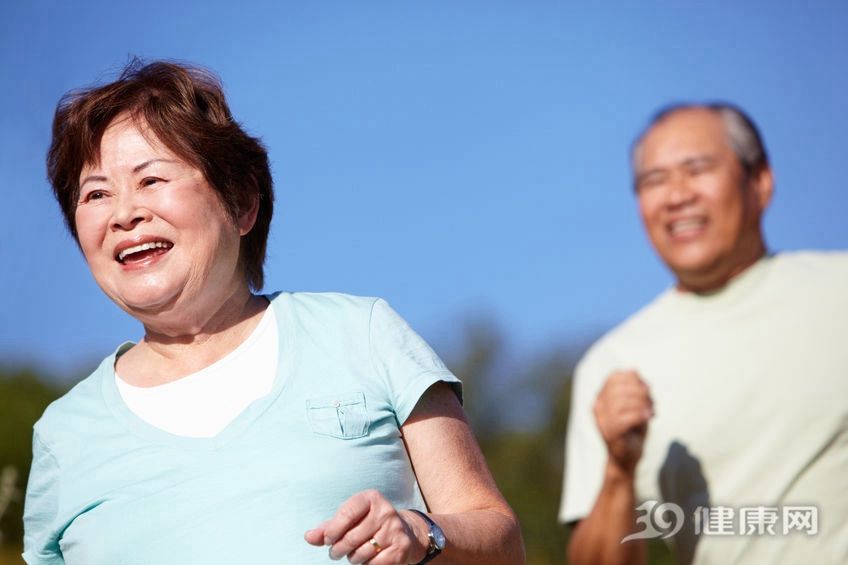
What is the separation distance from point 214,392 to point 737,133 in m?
1.80

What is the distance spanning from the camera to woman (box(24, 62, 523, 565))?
1.30 meters

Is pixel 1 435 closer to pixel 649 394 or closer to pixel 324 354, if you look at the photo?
pixel 649 394

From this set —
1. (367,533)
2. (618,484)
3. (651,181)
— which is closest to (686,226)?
(651,181)

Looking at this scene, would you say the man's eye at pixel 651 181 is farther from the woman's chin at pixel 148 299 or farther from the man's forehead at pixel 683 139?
the woman's chin at pixel 148 299

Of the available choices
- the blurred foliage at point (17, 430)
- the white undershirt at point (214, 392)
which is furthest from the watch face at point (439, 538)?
the blurred foliage at point (17, 430)

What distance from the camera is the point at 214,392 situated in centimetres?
141

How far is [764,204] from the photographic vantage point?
8.75ft

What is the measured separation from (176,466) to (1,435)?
2809 millimetres

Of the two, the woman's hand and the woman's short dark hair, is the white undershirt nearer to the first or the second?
the woman's short dark hair

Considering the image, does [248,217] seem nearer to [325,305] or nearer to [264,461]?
[325,305]

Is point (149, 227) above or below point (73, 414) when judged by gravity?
above

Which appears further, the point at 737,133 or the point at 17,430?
the point at 17,430

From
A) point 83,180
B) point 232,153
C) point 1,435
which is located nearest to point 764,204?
point 232,153

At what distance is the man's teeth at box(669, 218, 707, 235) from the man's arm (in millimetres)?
385
